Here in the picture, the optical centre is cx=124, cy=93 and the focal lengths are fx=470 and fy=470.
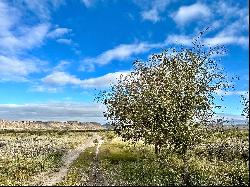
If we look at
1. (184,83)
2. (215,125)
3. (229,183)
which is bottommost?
(229,183)

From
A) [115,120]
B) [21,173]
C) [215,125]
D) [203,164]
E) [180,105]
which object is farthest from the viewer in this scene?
[115,120]

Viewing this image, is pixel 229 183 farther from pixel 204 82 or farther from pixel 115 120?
pixel 115 120

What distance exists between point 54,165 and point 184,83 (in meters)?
24.3

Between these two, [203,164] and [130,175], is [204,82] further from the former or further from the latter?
[203,164]

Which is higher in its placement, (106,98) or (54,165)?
(106,98)

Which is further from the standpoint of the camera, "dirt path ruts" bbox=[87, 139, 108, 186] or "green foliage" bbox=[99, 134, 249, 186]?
"green foliage" bbox=[99, 134, 249, 186]

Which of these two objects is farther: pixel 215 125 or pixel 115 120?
pixel 115 120

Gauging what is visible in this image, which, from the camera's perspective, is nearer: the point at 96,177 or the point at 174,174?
the point at 96,177

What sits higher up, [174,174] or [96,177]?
[174,174]

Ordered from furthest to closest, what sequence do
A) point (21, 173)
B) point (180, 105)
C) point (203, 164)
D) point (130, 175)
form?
point (203, 164) < point (21, 173) < point (130, 175) < point (180, 105)

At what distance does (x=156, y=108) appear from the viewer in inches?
1457

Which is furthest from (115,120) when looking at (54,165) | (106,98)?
(54,165)

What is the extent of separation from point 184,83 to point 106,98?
34.5 meters

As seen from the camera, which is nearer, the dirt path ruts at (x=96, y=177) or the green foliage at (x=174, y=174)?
the dirt path ruts at (x=96, y=177)
